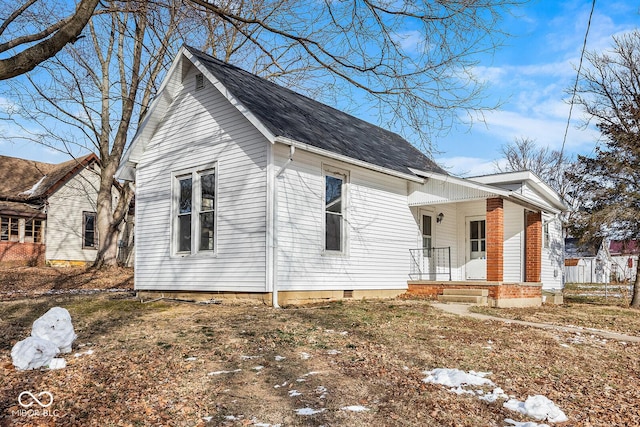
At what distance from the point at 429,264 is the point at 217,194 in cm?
669

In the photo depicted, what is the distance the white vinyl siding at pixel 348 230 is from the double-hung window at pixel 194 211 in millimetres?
1803

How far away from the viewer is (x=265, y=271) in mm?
10430

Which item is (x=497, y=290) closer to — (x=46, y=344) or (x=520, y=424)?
(x=520, y=424)

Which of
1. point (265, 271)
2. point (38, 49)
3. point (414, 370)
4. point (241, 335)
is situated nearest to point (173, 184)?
point (265, 271)

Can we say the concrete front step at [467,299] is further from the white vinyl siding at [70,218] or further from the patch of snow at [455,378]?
the white vinyl siding at [70,218]

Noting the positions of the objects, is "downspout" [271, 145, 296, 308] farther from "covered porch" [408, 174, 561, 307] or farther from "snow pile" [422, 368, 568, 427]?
"snow pile" [422, 368, 568, 427]

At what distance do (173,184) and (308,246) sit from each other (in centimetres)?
364

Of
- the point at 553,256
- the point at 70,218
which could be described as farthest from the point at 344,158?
the point at 70,218

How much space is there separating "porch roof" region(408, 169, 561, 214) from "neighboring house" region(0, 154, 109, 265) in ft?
60.4

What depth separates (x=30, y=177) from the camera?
94.2 feet

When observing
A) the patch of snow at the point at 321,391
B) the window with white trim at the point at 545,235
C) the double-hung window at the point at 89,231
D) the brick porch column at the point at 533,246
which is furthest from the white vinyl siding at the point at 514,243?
the double-hung window at the point at 89,231

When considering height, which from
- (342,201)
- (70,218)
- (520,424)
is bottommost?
(520,424)

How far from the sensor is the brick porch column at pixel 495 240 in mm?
13023

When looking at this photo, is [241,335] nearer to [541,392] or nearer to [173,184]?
[541,392]
